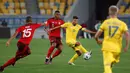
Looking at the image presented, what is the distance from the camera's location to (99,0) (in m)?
54.6

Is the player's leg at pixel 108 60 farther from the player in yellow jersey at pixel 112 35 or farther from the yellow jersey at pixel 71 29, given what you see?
the yellow jersey at pixel 71 29

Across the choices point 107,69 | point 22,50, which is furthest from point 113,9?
point 22,50

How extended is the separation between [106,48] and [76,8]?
1429 inches

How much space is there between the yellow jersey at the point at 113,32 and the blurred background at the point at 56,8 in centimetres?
3374

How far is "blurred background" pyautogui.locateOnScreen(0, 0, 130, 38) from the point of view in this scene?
48281 millimetres

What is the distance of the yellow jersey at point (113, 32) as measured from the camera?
41.4 feet

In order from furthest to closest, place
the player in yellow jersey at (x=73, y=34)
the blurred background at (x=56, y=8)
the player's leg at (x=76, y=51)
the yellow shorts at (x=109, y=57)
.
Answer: the blurred background at (x=56, y=8) → the player in yellow jersey at (x=73, y=34) → the player's leg at (x=76, y=51) → the yellow shorts at (x=109, y=57)

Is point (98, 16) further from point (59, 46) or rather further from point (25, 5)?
point (59, 46)

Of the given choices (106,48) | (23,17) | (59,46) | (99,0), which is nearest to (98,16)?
(99,0)

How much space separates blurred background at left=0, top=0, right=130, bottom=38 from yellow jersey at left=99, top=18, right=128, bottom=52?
111 ft

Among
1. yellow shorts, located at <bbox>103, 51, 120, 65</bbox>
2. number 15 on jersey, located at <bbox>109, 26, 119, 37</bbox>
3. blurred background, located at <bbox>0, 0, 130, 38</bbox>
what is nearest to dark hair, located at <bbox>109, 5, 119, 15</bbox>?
number 15 on jersey, located at <bbox>109, 26, 119, 37</bbox>

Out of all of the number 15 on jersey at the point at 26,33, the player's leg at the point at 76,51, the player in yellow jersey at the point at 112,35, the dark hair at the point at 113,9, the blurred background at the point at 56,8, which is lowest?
the blurred background at the point at 56,8

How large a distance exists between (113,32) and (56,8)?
128 ft

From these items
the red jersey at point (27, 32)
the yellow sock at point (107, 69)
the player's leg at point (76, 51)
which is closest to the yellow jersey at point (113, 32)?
the yellow sock at point (107, 69)
